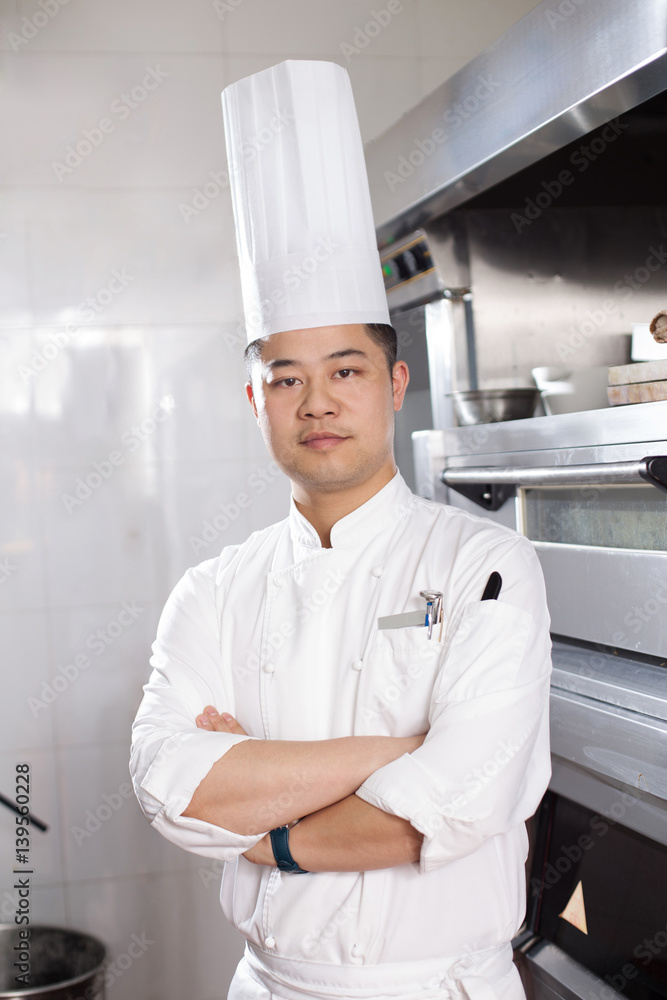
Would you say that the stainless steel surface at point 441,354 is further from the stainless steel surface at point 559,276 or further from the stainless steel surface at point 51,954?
the stainless steel surface at point 51,954

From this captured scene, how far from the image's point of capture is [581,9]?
3.68 feet

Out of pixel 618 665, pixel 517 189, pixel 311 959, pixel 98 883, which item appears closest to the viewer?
pixel 311 959

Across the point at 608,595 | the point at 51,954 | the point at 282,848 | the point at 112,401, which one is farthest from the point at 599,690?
the point at 51,954

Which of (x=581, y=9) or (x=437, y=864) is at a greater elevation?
(x=581, y=9)

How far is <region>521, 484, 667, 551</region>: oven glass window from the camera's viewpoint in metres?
1.18

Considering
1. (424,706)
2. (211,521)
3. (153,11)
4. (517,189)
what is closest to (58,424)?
(211,521)

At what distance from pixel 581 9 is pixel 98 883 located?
2230 millimetres

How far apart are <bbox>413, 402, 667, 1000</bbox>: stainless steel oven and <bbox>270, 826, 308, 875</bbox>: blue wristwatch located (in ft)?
1.41

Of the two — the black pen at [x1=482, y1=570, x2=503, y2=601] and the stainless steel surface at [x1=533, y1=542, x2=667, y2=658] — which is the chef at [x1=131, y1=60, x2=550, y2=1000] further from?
the stainless steel surface at [x1=533, y1=542, x2=667, y2=658]

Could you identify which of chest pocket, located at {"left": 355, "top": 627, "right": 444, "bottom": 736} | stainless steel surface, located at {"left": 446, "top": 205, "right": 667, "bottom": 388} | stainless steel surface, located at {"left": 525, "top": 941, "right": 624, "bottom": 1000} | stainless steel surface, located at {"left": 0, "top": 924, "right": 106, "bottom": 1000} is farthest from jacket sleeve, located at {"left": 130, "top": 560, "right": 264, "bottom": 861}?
stainless steel surface, located at {"left": 0, "top": 924, "right": 106, "bottom": 1000}

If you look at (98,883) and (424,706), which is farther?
(98,883)

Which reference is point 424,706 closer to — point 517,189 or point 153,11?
point 517,189

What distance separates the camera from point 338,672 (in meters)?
1.18

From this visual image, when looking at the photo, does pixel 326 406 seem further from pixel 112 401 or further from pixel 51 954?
pixel 51 954
